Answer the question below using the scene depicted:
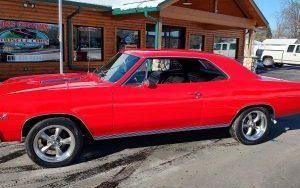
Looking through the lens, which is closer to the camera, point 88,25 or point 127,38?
point 88,25

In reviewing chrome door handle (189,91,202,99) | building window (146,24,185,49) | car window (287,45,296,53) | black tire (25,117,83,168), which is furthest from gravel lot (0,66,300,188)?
car window (287,45,296,53)

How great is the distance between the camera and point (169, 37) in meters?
18.0

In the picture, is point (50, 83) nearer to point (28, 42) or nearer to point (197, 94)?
point (197, 94)

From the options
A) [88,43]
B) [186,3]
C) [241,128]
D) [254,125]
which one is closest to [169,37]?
[186,3]

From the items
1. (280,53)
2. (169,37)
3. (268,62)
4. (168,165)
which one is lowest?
(168,165)

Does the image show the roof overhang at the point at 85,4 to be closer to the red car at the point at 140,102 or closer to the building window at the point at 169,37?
the building window at the point at 169,37

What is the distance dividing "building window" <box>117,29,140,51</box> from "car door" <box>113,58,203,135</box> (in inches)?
410

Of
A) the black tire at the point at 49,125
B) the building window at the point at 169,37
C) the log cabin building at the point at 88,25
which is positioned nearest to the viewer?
the black tire at the point at 49,125

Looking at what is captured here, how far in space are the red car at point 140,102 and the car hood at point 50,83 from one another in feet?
0.05

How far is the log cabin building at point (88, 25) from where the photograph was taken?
12102 mm

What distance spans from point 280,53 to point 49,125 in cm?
2498

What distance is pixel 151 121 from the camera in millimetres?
5125

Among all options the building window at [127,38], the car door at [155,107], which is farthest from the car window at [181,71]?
the building window at [127,38]

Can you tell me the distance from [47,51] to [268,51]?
19.2 metres
